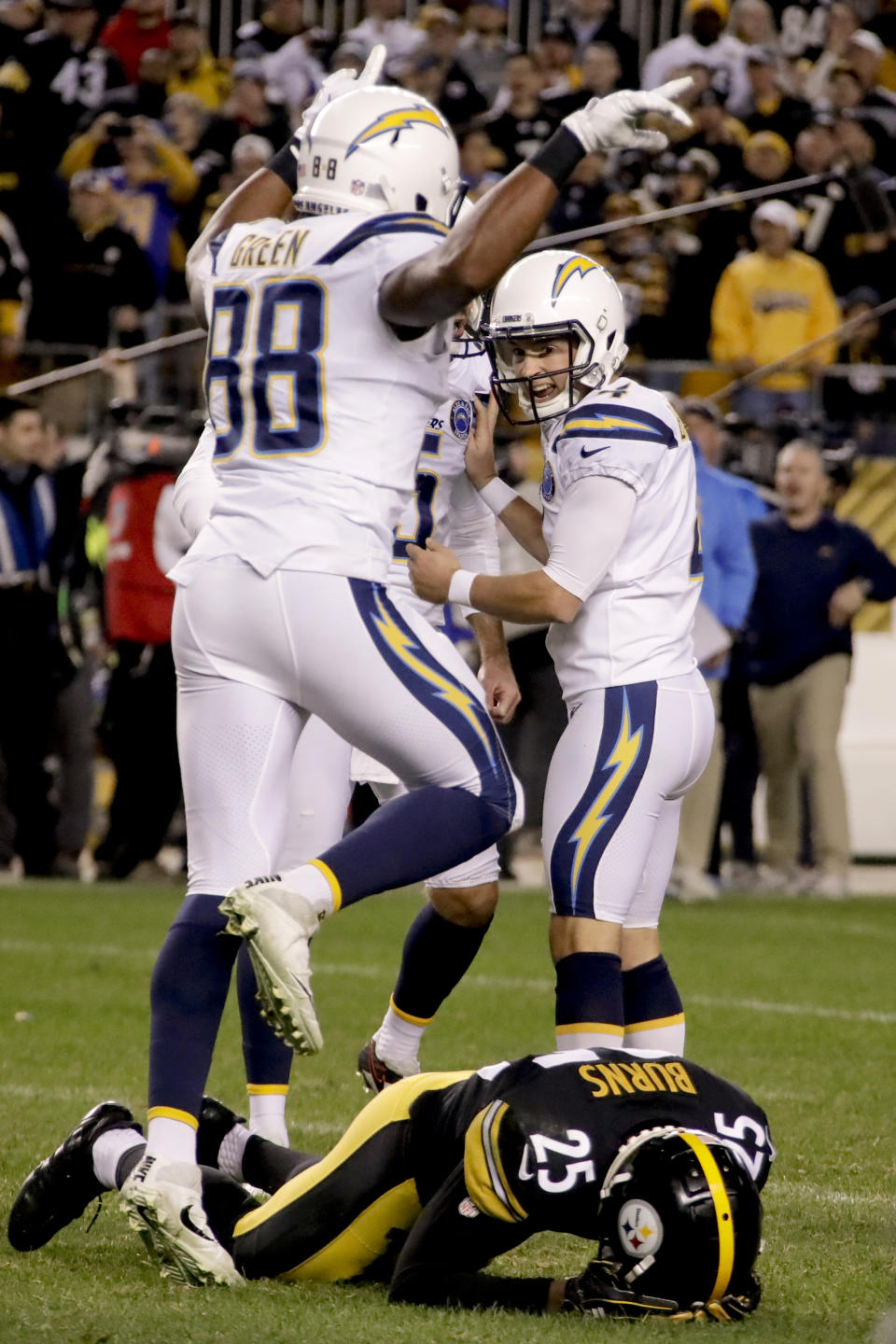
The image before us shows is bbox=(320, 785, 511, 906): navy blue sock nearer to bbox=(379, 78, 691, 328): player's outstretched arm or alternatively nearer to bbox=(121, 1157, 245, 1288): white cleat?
bbox=(121, 1157, 245, 1288): white cleat

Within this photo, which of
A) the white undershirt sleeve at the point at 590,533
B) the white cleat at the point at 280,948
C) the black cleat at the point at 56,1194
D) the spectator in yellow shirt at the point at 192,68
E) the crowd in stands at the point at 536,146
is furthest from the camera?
the spectator in yellow shirt at the point at 192,68

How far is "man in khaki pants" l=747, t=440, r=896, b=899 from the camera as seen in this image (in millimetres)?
9953

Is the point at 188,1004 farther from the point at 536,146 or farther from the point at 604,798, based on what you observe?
the point at 536,146

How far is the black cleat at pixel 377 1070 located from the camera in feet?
15.1

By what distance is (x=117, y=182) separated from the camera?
1360 cm

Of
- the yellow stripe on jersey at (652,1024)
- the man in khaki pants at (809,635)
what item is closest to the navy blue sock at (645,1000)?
the yellow stripe on jersey at (652,1024)

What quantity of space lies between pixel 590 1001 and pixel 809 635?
643cm

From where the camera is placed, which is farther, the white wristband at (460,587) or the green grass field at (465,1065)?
the white wristband at (460,587)

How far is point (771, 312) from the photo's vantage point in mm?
12391

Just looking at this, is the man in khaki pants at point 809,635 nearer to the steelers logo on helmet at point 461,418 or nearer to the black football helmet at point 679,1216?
the steelers logo on helmet at point 461,418

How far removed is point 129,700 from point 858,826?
14.6 ft

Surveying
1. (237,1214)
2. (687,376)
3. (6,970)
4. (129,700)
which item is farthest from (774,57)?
(237,1214)

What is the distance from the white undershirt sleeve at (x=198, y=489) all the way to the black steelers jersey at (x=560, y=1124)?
58.9 inches

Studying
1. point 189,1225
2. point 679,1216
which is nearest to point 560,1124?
A: point 679,1216
